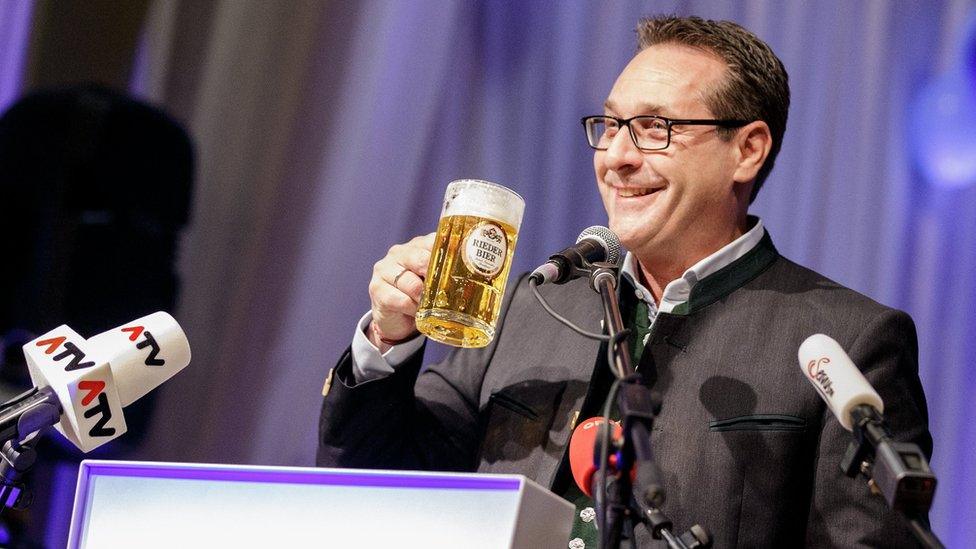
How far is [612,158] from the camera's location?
2129 millimetres

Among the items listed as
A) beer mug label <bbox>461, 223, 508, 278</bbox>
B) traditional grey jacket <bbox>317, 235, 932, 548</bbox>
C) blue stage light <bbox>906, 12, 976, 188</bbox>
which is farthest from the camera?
blue stage light <bbox>906, 12, 976, 188</bbox>

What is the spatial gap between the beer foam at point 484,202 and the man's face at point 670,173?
510mm

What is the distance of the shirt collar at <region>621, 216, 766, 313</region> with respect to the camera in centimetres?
206

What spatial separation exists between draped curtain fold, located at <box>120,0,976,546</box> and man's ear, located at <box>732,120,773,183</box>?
456mm

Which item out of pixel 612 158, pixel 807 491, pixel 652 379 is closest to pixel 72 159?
pixel 612 158

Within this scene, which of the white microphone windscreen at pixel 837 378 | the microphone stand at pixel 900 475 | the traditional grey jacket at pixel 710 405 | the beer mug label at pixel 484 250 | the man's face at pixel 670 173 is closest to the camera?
the microphone stand at pixel 900 475

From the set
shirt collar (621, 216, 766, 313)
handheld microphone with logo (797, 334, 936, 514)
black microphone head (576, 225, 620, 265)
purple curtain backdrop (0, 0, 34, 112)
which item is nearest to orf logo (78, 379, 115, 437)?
black microphone head (576, 225, 620, 265)

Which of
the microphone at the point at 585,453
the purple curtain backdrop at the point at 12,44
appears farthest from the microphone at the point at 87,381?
the purple curtain backdrop at the point at 12,44

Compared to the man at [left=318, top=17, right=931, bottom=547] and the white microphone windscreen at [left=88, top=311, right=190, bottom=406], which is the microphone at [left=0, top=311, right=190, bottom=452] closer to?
the white microphone windscreen at [left=88, top=311, right=190, bottom=406]

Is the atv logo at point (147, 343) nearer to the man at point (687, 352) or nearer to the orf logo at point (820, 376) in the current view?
the man at point (687, 352)

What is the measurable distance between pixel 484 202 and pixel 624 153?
58 centimetres

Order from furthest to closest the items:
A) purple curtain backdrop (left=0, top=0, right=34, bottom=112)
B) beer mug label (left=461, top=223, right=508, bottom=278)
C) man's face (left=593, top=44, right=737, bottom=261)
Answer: purple curtain backdrop (left=0, top=0, right=34, bottom=112)
man's face (left=593, top=44, right=737, bottom=261)
beer mug label (left=461, top=223, right=508, bottom=278)

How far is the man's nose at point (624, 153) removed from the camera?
2.12 m

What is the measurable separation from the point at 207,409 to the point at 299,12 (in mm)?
1296
